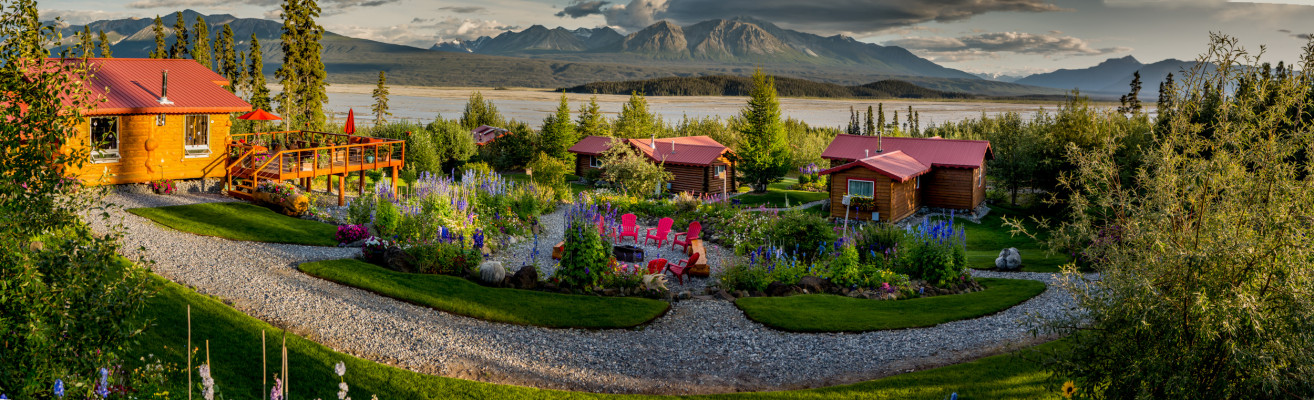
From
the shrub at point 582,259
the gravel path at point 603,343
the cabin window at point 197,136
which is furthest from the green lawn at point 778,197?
the cabin window at point 197,136

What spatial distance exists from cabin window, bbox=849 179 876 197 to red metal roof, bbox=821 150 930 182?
1.85ft

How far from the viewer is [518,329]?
1180cm

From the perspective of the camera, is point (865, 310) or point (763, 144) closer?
point (865, 310)

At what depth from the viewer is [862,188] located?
90.8 ft

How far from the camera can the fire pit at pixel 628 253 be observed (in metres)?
17.9

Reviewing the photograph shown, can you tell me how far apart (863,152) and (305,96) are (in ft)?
87.9

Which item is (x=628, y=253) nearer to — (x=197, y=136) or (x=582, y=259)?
(x=582, y=259)

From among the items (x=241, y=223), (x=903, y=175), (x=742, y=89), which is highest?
(x=742, y=89)

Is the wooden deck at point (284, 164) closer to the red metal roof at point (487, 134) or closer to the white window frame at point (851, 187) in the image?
the white window frame at point (851, 187)

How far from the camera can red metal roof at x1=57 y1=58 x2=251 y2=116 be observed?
1962 cm

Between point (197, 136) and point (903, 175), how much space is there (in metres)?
22.3

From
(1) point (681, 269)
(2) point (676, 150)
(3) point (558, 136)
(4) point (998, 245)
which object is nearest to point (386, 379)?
(1) point (681, 269)

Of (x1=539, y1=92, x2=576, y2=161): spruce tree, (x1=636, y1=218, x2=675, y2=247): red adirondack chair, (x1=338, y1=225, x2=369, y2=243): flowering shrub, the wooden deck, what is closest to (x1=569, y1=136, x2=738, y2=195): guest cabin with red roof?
(x1=539, y1=92, x2=576, y2=161): spruce tree

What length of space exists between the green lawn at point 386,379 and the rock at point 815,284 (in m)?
4.78
